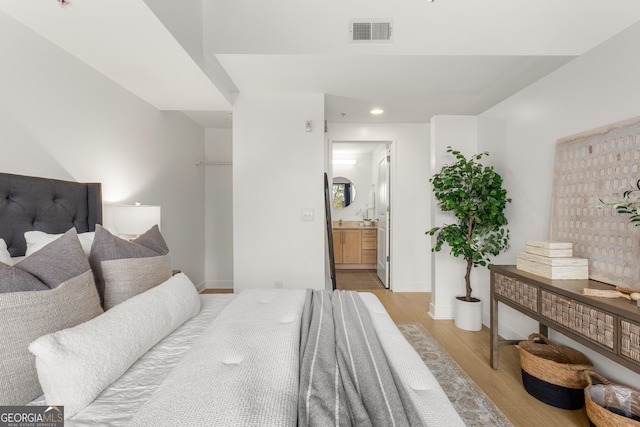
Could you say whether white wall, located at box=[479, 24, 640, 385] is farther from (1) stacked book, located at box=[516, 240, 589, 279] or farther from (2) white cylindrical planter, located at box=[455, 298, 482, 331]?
(1) stacked book, located at box=[516, 240, 589, 279]

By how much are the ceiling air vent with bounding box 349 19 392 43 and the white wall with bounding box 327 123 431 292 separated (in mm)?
2030

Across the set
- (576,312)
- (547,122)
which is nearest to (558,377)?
(576,312)

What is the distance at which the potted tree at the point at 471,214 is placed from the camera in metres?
2.81

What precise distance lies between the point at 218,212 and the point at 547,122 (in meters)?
3.95

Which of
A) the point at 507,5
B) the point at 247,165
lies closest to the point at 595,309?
the point at 507,5

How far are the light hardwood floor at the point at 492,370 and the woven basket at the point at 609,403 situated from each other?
0.24m

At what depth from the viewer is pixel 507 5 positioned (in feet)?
7.13

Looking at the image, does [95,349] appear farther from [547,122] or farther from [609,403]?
[547,122]

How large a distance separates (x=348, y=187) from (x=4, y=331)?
603cm

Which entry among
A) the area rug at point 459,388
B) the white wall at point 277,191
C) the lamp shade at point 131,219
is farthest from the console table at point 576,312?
the lamp shade at point 131,219

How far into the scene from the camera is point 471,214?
293 cm

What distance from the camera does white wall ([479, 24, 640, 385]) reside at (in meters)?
1.79

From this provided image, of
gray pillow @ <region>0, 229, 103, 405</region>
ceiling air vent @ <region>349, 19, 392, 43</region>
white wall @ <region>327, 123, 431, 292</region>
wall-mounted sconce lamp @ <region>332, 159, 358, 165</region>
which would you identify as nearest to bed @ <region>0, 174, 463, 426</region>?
gray pillow @ <region>0, 229, 103, 405</region>

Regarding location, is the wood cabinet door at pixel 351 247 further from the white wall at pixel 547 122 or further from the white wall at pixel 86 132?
the white wall at pixel 86 132
